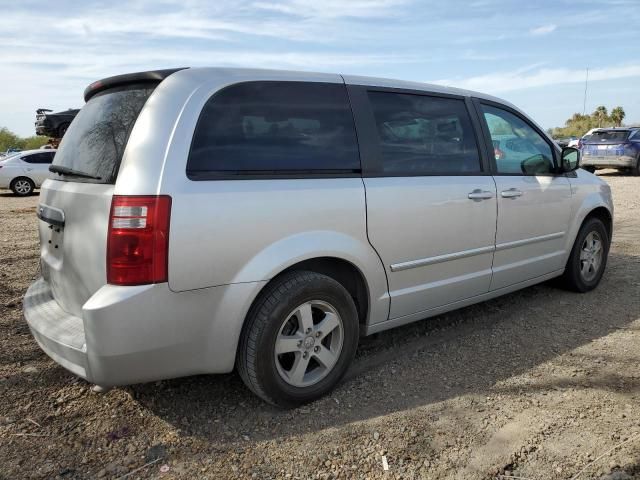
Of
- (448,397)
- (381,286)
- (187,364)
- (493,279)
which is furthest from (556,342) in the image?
(187,364)

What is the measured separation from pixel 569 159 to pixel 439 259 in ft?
6.15

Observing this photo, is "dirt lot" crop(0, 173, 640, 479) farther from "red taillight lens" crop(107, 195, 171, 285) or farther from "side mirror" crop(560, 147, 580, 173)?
"side mirror" crop(560, 147, 580, 173)

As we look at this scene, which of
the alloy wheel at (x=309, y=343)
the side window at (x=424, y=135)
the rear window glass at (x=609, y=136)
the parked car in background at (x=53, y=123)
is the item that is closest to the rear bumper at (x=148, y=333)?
the alloy wheel at (x=309, y=343)

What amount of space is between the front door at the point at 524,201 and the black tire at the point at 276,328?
163cm

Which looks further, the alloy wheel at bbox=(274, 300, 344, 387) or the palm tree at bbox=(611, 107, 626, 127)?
the palm tree at bbox=(611, 107, 626, 127)

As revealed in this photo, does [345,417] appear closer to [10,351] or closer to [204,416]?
[204,416]

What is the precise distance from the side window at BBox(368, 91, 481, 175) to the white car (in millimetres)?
14523

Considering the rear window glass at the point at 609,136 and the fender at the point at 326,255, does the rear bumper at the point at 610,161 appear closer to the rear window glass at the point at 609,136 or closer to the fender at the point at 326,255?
the rear window glass at the point at 609,136

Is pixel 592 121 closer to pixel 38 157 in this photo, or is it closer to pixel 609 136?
pixel 609 136

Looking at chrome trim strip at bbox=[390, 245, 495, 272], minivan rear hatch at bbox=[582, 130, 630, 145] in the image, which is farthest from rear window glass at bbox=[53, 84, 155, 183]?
minivan rear hatch at bbox=[582, 130, 630, 145]

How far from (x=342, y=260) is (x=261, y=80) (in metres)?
1.08

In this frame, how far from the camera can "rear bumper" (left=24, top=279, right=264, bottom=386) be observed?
2328mm

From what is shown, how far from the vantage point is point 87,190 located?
2574mm

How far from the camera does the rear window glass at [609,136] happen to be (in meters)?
16.3
